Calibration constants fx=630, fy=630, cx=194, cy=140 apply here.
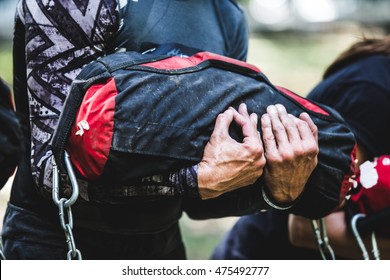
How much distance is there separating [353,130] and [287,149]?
1.57ft

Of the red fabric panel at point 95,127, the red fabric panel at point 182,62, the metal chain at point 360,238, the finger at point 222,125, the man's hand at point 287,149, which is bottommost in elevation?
the metal chain at point 360,238

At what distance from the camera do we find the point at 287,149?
1412 millimetres

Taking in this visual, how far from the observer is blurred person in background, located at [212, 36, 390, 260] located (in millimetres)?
1829

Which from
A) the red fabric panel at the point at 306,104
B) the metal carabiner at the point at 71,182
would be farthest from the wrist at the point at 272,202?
the metal carabiner at the point at 71,182

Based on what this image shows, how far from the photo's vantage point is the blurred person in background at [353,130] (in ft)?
6.00

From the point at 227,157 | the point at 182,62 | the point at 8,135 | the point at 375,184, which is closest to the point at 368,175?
the point at 375,184

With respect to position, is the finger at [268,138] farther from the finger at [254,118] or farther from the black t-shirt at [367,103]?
the black t-shirt at [367,103]

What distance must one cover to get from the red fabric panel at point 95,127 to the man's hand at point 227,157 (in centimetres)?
22

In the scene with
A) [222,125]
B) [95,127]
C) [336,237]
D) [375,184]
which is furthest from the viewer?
[336,237]

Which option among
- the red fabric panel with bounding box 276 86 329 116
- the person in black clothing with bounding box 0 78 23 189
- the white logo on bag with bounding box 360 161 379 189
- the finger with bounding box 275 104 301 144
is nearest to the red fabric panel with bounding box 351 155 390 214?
the white logo on bag with bounding box 360 161 379 189

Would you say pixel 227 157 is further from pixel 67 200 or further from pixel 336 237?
pixel 336 237

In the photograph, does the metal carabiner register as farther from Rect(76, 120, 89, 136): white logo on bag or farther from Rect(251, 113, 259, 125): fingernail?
Rect(251, 113, 259, 125): fingernail
